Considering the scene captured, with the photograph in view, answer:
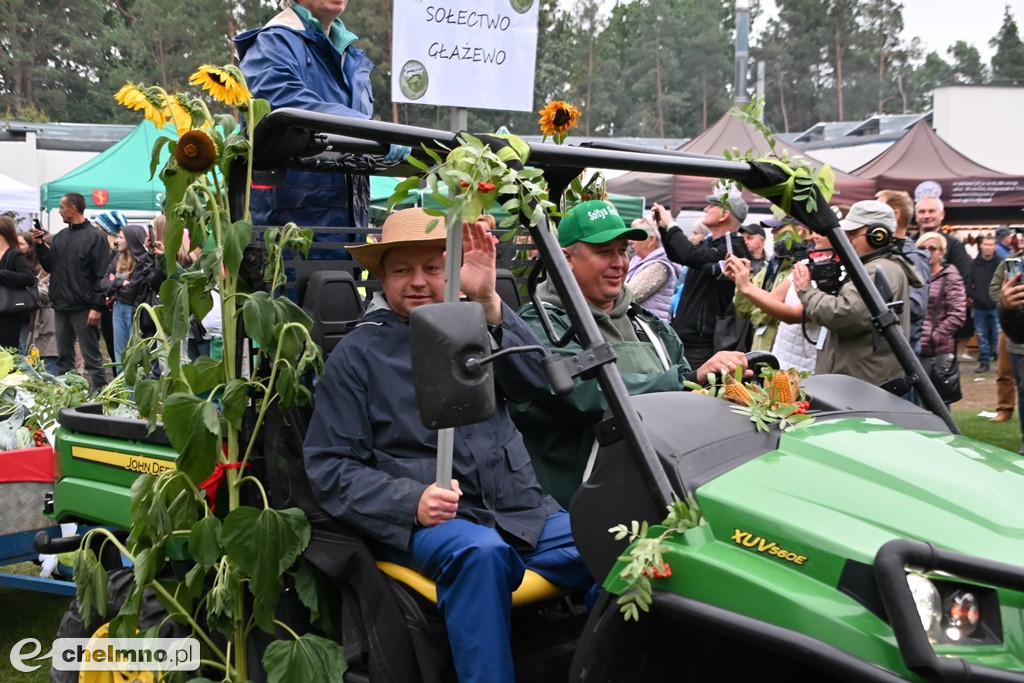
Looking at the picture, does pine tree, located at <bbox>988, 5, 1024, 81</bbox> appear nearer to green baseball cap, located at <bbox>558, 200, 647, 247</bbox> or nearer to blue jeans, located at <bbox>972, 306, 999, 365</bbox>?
blue jeans, located at <bbox>972, 306, 999, 365</bbox>

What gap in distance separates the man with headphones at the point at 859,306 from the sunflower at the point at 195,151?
3388mm

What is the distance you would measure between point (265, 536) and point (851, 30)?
7136cm

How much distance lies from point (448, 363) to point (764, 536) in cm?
75

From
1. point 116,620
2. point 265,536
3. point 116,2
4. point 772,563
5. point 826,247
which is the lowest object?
point 116,620

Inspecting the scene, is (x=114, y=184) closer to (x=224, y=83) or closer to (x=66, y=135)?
(x=66, y=135)

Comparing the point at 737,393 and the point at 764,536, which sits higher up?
the point at 737,393

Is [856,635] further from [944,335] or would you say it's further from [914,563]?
[944,335]

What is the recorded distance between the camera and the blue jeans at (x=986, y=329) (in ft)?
46.3

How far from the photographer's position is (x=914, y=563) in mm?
1975

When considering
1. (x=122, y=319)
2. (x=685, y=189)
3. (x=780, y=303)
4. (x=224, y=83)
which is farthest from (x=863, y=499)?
(x=685, y=189)

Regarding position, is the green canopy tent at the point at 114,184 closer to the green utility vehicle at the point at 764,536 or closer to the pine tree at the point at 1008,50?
the green utility vehicle at the point at 764,536

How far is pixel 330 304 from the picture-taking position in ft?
10.9

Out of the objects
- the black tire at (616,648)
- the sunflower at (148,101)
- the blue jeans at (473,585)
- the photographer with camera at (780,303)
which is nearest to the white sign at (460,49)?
the sunflower at (148,101)

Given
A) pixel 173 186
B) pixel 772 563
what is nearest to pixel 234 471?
pixel 173 186
